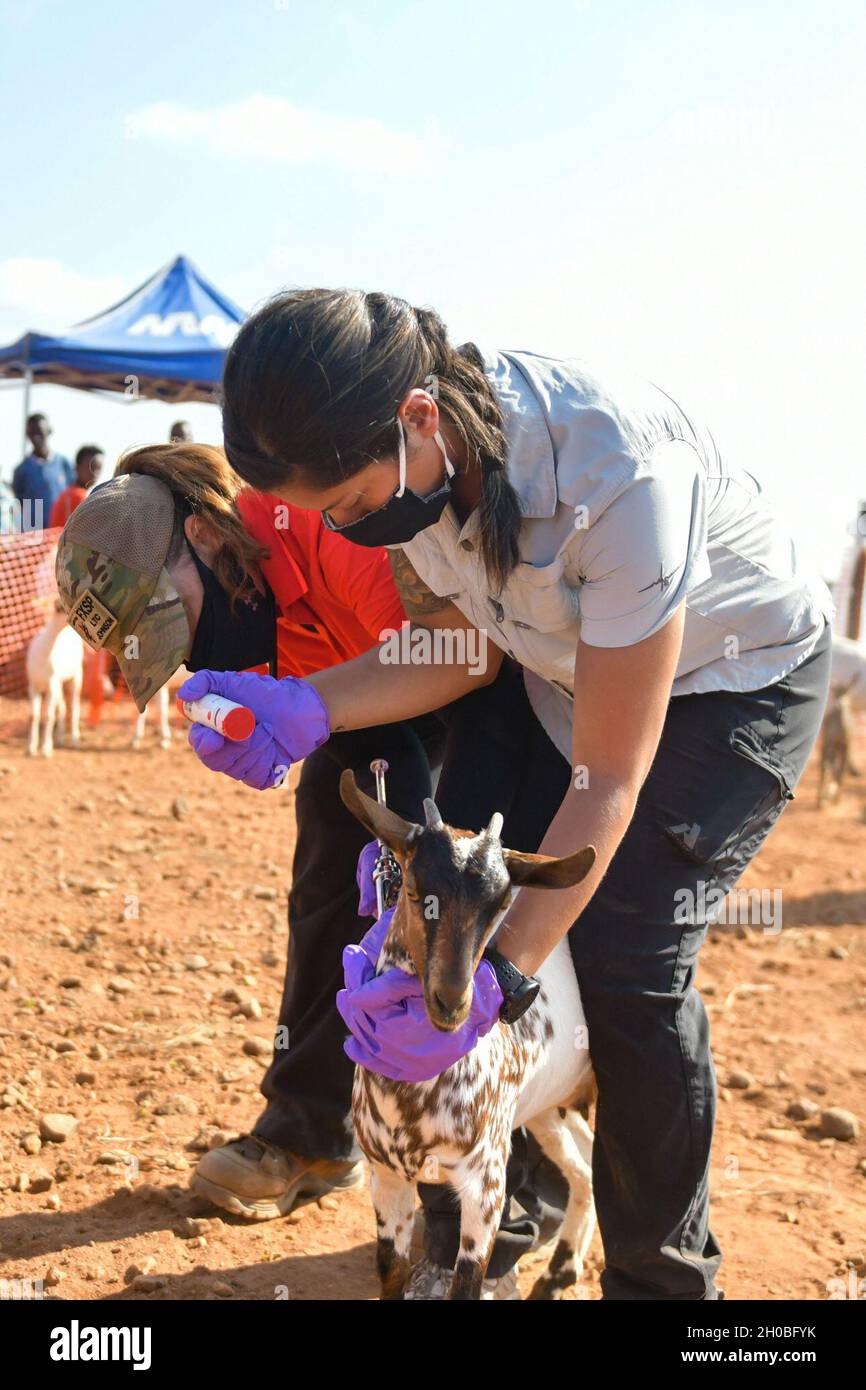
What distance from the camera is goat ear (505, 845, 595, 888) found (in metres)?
2.42

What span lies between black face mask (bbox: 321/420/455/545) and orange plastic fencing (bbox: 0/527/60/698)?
9.59 m

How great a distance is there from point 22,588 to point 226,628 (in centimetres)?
917

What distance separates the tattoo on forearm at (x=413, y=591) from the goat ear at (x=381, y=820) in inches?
22.4

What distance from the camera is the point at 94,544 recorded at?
3154mm

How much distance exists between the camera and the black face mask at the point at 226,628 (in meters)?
3.29

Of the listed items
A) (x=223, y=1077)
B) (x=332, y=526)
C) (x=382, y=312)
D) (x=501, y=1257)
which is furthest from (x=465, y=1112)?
(x=223, y=1077)

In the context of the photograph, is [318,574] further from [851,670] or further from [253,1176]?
[851,670]

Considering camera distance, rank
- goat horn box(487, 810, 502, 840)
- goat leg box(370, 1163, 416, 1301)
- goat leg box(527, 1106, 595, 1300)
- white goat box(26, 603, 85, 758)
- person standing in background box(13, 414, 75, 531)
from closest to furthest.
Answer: goat horn box(487, 810, 502, 840) → goat leg box(370, 1163, 416, 1301) → goat leg box(527, 1106, 595, 1300) → white goat box(26, 603, 85, 758) → person standing in background box(13, 414, 75, 531)

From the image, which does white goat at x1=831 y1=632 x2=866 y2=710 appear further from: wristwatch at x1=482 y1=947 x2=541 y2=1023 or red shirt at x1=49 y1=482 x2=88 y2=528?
wristwatch at x1=482 y1=947 x2=541 y2=1023

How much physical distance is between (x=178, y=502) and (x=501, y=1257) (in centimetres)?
216

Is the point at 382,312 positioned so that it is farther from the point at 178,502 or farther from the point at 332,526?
the point at 178,502

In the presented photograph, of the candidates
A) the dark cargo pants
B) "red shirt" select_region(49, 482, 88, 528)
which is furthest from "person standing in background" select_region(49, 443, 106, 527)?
the dark cargo pants

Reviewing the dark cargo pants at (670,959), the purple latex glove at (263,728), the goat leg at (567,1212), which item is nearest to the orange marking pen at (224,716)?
the purple latex glove at (263,728)

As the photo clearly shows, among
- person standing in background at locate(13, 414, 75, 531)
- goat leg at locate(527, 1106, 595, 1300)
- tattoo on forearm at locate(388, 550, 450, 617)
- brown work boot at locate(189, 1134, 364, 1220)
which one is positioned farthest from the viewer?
person standing in background at locate(13, 414, 75, 531)
